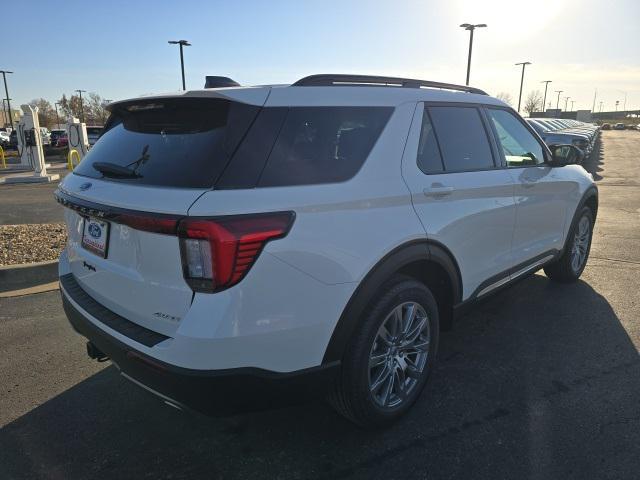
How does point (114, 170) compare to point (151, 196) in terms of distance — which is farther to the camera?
point (114, 170)

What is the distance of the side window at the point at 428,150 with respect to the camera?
283cm

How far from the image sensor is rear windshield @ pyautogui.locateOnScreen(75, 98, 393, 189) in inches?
82.4

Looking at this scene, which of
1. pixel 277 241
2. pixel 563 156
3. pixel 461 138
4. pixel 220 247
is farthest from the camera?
pixel 563 156

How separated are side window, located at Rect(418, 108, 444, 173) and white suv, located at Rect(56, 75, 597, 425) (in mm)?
13

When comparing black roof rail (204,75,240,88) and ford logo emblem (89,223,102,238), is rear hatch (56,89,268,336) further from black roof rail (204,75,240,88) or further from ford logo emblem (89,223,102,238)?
black roof rail (204,75,240,88)

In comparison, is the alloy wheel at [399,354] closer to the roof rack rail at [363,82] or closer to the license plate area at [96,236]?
the roof rack rail at [363,82]

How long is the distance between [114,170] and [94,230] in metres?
0.32

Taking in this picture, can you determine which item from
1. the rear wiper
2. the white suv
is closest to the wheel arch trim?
the white suv

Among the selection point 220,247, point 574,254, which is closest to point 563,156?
point 574,254

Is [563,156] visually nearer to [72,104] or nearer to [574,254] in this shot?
[574,254]

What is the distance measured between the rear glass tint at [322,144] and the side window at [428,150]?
0.32m

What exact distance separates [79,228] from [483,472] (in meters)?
2.44

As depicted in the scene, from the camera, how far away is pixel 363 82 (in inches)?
110

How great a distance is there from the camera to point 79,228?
2648 millimetres
